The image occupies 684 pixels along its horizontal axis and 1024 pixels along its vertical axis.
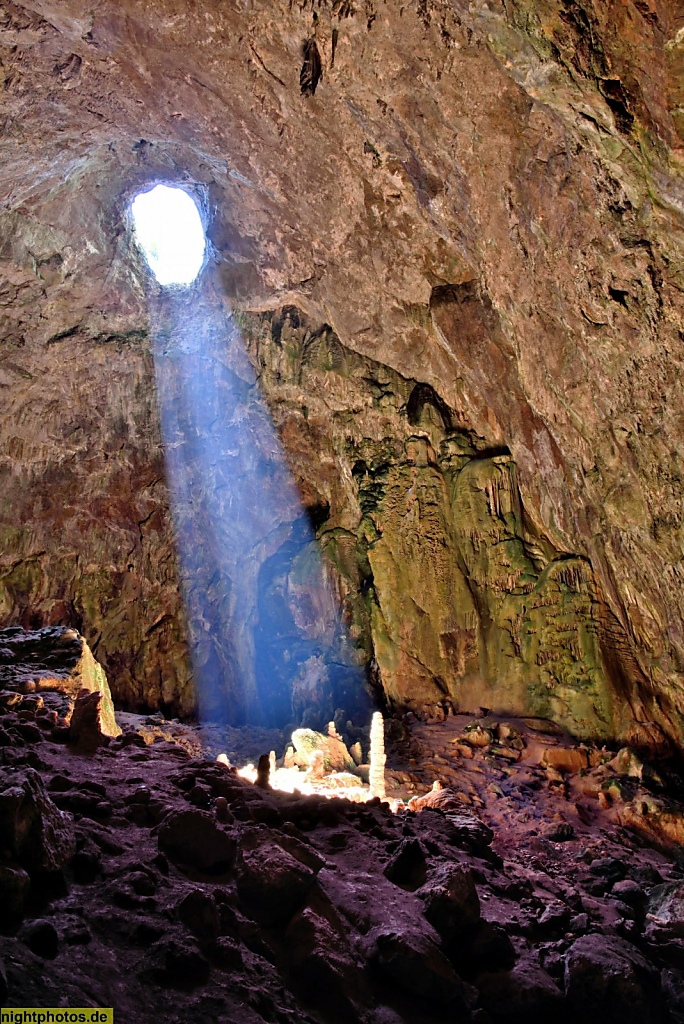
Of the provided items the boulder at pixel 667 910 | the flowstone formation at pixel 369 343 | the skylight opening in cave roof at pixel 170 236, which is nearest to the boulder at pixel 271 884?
the boulder at pixel 667 910

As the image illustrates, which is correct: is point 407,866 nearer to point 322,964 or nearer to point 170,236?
point 322,964

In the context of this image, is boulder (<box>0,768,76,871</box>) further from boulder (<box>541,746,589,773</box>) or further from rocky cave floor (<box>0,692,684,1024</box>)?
boulder (<box>541,746,589,773</box>)

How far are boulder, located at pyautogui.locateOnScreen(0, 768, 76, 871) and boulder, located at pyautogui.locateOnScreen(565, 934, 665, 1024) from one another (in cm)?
218

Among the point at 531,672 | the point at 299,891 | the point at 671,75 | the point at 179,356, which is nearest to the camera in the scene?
the point at 299,891

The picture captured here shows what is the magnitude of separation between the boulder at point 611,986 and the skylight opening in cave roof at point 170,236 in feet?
32.7

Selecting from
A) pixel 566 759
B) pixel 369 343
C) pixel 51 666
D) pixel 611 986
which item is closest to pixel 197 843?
pixel 611 986

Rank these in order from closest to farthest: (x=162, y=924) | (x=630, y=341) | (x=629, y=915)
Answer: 1. (x=162, y=924)
2. (x=629, y=915)
3. (x=630, y=341)

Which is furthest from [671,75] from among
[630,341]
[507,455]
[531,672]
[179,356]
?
[179,356]

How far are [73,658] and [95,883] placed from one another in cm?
401

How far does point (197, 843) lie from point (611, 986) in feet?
6.09

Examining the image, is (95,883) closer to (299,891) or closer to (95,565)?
(299,891)

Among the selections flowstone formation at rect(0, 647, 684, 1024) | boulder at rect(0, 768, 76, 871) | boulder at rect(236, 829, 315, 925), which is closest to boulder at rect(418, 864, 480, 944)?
flowstone formation at rect(0, 647, 684, 1024)

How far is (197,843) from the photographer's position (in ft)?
9.42

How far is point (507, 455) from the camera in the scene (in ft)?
29.8
